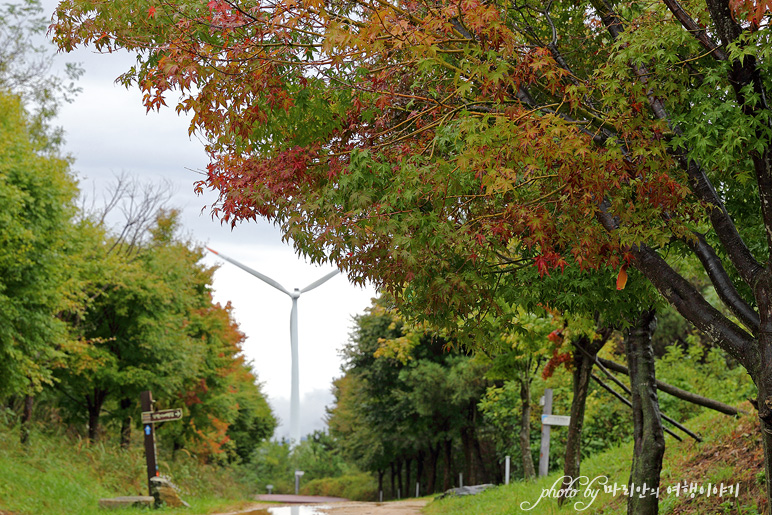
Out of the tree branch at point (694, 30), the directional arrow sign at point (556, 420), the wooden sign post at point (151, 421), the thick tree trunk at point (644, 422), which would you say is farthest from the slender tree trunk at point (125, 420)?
the tree branch at point (694, 30)

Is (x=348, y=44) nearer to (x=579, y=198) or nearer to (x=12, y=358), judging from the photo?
(x=579, y=198)

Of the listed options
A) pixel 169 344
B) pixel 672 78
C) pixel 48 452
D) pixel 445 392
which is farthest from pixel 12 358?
pixel 445 392

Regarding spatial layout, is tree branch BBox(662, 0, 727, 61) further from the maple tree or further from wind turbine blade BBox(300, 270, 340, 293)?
wind turbine blade BBox(300, 270, 340, 293)

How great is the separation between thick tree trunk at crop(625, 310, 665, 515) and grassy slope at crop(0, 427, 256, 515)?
40.3ft

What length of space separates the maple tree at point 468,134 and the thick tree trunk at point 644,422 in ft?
9.14

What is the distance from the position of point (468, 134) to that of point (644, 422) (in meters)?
5.33

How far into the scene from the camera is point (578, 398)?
12719 mm

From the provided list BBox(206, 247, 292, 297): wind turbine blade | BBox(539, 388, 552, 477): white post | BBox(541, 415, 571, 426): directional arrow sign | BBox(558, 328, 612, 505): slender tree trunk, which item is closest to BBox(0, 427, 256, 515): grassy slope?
BBox(206, 247, 292, 297): wind turbine blade

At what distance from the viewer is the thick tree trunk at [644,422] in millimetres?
8812

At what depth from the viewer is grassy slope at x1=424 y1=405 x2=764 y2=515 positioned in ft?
30.7

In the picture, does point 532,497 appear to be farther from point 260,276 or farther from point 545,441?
point 260,276

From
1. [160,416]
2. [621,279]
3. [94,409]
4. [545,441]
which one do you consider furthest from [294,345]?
[621,279]

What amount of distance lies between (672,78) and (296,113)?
330 cm

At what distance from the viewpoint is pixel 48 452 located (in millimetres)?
21938
